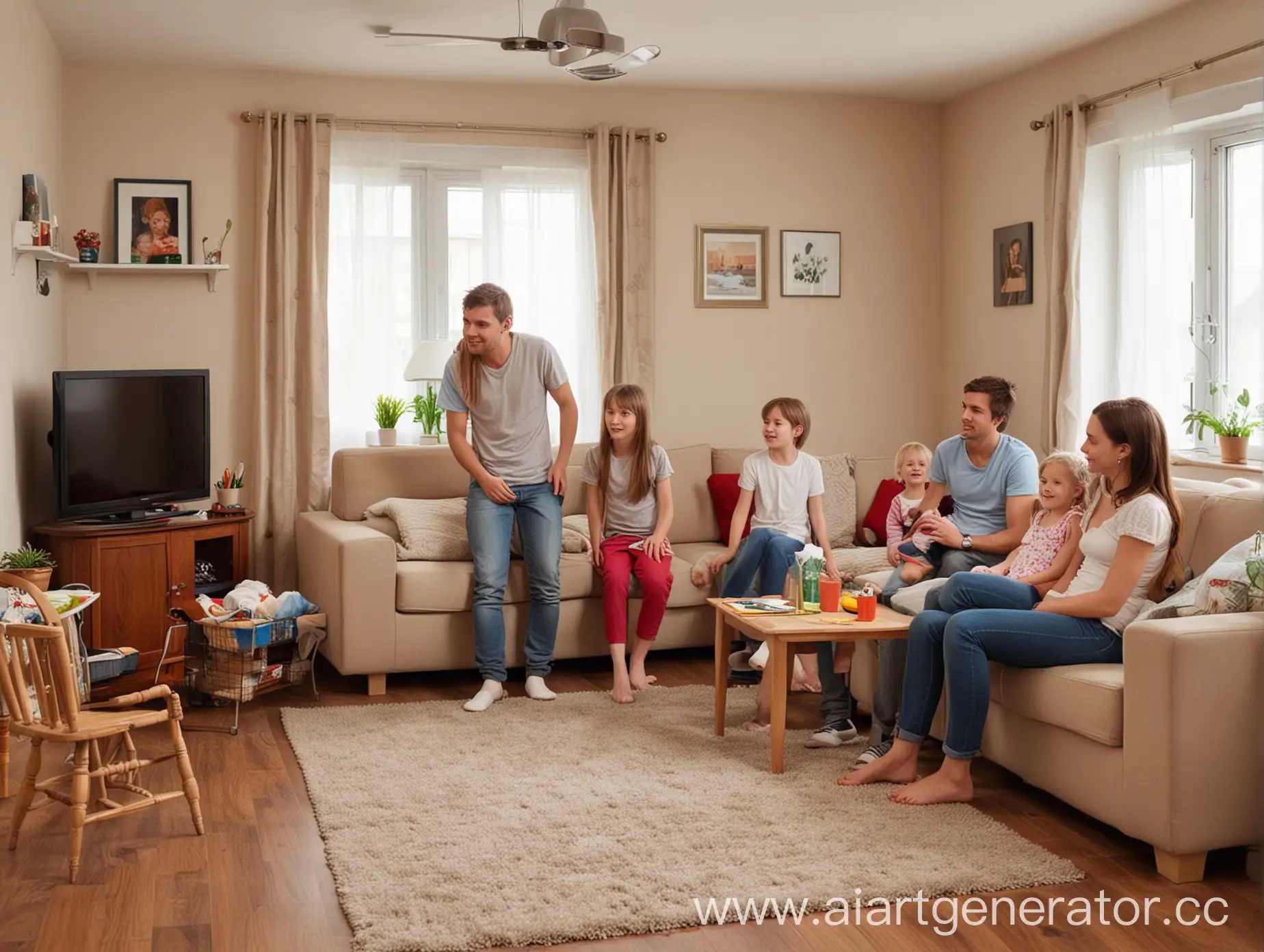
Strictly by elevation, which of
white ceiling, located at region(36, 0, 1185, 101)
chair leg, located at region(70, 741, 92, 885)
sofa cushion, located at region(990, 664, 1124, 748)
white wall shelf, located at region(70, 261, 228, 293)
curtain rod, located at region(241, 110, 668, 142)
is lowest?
chair leg, located at region(70, 741, 92, 885)

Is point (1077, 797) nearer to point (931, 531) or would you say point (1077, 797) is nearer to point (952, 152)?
point (931, 531)

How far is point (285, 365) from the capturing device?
18.2 feet

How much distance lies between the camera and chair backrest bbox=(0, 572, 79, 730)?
8.75ft

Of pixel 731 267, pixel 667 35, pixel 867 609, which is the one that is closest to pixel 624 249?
pixel 731 267

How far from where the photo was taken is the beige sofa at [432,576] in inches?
173

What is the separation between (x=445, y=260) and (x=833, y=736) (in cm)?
325

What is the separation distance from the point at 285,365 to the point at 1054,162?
11.5 ft

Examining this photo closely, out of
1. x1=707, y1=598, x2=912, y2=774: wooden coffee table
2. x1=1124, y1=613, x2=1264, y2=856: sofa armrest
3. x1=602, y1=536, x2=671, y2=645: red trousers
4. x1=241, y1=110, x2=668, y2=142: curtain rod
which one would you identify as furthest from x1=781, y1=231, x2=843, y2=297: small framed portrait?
x1=1124, y1=613, x2=1264, y2=856: sofa armrest

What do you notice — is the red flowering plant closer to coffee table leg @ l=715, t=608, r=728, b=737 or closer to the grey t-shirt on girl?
the grey t-shirt on girl

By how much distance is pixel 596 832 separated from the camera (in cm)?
293

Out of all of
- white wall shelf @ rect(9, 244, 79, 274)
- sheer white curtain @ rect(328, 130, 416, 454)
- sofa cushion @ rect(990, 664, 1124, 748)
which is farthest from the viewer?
sheer white curtain @ rect(328, 130, 416, 454)

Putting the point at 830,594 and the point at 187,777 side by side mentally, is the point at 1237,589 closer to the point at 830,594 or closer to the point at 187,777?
the point at 830,594

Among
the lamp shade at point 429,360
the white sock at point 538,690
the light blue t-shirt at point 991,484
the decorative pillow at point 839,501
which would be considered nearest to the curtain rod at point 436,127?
the lamp shade at point 429,360

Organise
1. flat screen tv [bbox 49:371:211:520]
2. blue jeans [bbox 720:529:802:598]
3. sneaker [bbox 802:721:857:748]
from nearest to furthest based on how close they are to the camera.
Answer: sneaker [bbox 802:721:857:748]
blue jeans [bbox 720:529:802:598]
flat screen tv [bbox 49:371:211:520]
